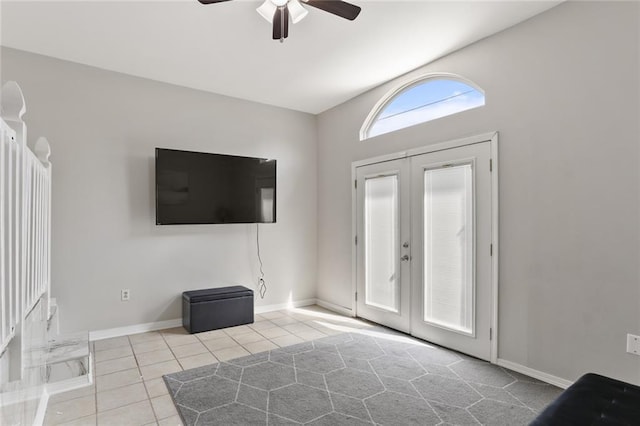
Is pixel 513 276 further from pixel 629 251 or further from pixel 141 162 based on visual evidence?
pixel 141 162

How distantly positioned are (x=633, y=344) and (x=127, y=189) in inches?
172

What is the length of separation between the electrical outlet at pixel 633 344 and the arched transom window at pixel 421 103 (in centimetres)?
199

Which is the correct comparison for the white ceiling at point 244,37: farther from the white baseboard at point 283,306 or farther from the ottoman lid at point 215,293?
the white baseboard at point 283,306

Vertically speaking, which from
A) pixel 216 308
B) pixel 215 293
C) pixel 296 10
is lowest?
pixel 216 308

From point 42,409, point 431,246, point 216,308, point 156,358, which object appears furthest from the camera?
point 216,308

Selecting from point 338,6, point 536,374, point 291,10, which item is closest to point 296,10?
point 291,10

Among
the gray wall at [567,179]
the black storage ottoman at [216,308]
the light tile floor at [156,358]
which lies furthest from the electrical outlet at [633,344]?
the black storage ottoman at [216,308]

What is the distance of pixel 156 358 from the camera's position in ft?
9.84

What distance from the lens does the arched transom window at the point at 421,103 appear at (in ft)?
10.4

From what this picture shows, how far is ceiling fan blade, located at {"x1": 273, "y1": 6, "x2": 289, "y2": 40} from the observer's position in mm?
2287

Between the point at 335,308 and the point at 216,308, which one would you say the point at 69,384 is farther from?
the point at 335,308

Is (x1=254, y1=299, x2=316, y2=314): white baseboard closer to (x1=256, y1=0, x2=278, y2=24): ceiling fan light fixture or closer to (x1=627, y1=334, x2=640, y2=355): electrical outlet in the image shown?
(x1=256, y1=0, x2=278, y2=24): ceiling fan light fixture

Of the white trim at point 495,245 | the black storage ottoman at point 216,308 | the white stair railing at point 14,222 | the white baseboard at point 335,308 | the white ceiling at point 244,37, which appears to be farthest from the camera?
the white baseboard at point 335,308

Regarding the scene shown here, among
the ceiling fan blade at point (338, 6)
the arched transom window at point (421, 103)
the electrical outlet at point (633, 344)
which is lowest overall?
the electrical outlet at point (633, 344)
